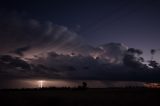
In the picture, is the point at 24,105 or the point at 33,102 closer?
the point at 24,105

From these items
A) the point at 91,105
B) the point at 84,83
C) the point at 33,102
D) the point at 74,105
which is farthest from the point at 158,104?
the point at 84,83

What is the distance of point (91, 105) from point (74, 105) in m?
3.44

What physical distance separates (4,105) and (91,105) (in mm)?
17692

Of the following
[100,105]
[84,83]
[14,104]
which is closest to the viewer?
[100,105]

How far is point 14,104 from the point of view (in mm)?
48781

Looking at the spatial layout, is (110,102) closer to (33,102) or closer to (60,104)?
(60,104)

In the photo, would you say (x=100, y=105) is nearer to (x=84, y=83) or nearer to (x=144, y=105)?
(x=144, y=105)

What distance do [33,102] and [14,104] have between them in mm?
4076

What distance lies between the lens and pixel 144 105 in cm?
4694

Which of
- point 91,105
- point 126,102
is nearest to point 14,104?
point 91,105

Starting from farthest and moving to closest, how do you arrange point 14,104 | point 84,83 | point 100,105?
point 84,83
point 14,104
point 100,105

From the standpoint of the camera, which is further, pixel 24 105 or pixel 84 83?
pixel 84 83

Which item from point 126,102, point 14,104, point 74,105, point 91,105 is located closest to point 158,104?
point 126,102

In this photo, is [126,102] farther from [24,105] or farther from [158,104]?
[24,105]
